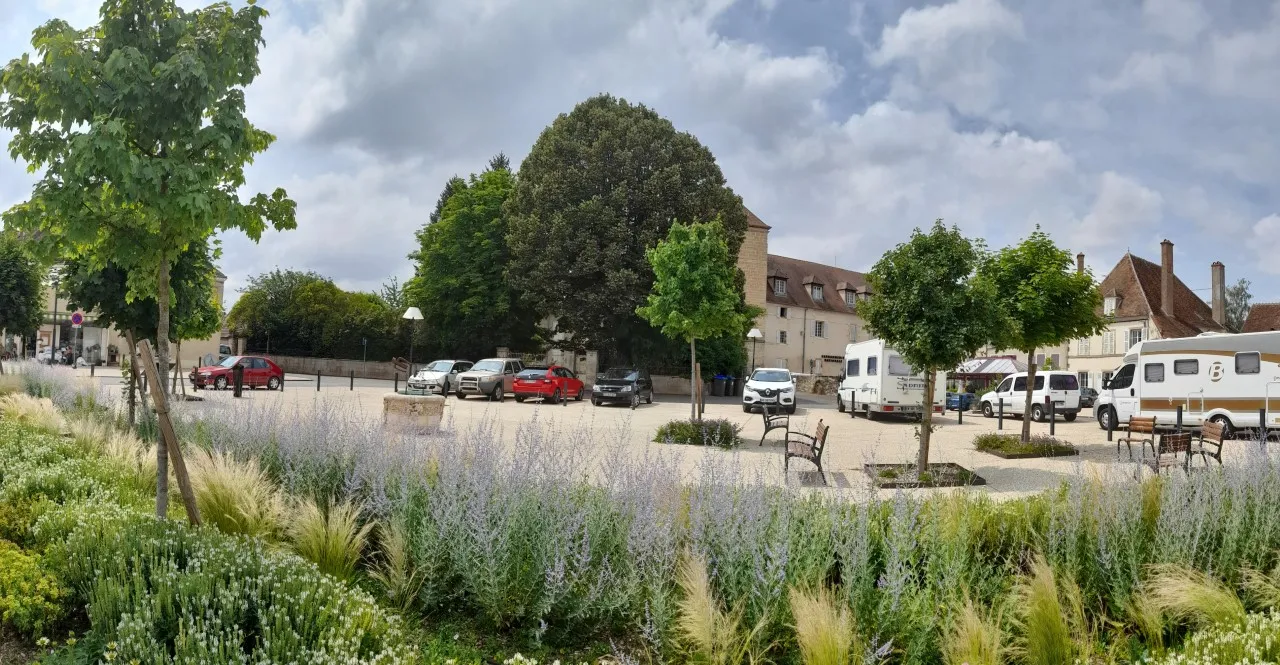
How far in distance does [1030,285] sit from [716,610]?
14.7 m

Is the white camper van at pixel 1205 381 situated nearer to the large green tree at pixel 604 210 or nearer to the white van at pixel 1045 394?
the white van at pixel 1045 394

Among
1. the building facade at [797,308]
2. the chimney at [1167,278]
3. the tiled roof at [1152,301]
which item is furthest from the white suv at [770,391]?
the chimney at [1167,278]

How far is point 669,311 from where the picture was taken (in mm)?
19516

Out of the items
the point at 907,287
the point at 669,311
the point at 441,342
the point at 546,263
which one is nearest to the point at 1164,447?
the point at 907,287

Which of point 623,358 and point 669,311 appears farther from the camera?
point 623,358

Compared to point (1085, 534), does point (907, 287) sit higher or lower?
higher

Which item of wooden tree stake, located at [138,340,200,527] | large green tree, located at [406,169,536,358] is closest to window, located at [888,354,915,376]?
large green tree, located at [406,169,536,358]

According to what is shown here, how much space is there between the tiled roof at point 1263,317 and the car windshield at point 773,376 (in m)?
44.3

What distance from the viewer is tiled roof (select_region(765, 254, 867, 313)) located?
5772cm

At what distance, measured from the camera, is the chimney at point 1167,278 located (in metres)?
50.1

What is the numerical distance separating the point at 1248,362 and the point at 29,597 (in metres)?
23.9

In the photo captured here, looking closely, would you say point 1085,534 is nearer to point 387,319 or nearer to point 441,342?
point 441,342

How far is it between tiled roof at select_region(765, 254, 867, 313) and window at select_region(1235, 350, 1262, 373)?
116 ft

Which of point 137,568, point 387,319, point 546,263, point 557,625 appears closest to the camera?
point 137,568
